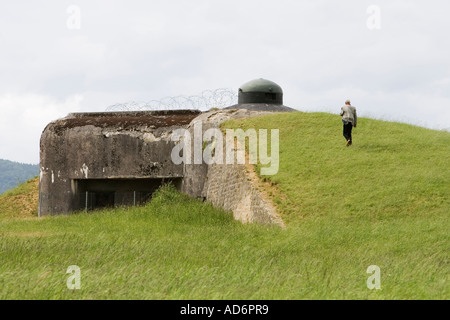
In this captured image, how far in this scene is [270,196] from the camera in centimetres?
1784

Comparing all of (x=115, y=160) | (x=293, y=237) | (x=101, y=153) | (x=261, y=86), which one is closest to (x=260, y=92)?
(x=261, y=86)

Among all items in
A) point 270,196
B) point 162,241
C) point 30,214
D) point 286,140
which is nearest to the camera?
point 162,241

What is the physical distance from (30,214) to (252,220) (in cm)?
1149

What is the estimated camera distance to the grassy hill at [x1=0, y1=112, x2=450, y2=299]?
A: 28.1ft

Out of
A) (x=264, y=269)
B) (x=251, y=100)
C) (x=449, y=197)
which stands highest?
(x=251, y=100)

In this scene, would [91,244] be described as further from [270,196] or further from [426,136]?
[426,136]

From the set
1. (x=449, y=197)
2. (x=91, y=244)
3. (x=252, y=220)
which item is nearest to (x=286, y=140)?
(x=252, y=220)

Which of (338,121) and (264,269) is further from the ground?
(338,121)

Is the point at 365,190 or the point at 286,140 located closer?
the point at 365,190

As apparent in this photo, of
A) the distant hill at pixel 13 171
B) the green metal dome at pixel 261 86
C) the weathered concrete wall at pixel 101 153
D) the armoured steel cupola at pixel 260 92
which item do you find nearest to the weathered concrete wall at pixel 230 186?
the weathered concrete wall at pixel 101 153

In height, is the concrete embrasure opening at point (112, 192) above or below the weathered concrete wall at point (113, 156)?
below

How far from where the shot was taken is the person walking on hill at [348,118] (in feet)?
67.3

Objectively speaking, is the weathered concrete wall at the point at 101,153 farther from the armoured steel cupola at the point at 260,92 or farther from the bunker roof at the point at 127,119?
the armoured steel cupola at the point at 260,92

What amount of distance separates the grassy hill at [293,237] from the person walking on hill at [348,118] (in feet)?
1.30
